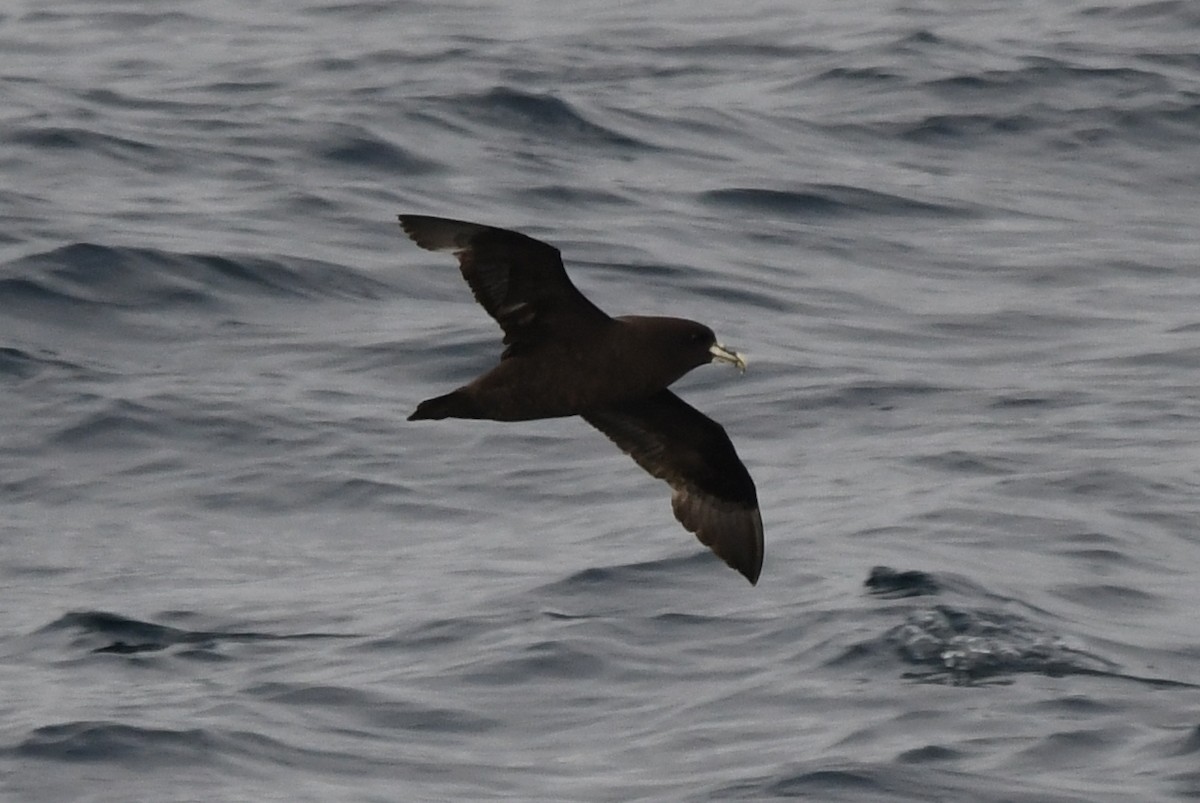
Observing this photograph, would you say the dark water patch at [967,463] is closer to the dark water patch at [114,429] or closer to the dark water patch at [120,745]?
the dark water patch at [114,429]

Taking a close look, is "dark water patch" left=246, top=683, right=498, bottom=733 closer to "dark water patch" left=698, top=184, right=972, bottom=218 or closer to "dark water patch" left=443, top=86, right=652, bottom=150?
"dark water patch" left=698, top=184, right=972, bottom=218

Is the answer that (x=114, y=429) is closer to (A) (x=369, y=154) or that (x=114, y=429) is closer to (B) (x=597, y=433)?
(B) (x=597, y=433)

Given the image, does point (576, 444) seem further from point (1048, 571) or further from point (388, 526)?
point (1048, 571)

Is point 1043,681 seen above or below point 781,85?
below

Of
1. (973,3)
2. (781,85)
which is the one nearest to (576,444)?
(781,85)

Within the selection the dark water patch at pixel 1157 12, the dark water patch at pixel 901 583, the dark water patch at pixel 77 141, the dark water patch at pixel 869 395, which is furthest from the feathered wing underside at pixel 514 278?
the dark water patch at pixel 1157 12

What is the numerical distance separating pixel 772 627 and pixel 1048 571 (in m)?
1.39

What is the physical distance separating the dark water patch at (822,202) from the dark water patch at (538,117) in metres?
1.25

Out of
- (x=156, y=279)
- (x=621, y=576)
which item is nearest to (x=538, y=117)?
(x=156, y=279)

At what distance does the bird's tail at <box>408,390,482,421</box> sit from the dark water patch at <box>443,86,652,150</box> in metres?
8.72

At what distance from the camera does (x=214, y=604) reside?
35.9ft

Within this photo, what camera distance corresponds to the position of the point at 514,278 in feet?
27.1

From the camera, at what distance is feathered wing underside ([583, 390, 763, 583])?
9305 mm

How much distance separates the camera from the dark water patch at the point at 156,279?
44.7 ft
